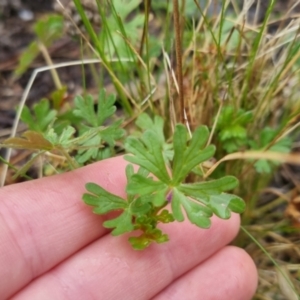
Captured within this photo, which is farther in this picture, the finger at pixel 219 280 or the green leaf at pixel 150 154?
the finger at pixel 219 280

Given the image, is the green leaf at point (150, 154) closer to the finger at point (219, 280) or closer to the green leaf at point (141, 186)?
the green leaf at point (141, 186)

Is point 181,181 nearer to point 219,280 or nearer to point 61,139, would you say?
point 61,139

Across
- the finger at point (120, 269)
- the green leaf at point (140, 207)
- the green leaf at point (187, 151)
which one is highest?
the green leaf at point (187, 151)

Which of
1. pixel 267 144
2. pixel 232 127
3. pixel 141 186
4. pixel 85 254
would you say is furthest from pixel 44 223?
pixel 267 144

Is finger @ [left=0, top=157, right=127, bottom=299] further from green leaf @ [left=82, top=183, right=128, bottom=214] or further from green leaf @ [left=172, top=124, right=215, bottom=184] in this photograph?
green leaf @ [left=172, top=124, right=215, bottom=184]

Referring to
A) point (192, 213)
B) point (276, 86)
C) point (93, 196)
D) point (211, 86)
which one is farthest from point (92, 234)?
point (276, 86)

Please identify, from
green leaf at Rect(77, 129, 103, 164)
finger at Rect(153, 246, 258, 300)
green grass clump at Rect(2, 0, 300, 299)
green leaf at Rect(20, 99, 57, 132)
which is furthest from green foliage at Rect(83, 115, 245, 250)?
green leaf at Rect(20, 99, 57, 132)

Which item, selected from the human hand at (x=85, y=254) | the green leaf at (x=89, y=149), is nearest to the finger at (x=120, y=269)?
the human hand at (x=85, y=254)
